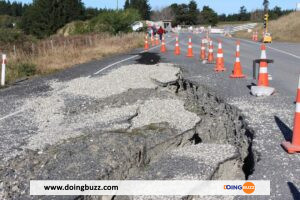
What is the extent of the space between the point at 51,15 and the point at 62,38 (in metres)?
28.6

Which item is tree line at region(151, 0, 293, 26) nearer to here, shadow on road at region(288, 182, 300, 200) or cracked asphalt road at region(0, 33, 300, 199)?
cracked asphalt road at region(0, 33, 300, 199)

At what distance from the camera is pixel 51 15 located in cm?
5931

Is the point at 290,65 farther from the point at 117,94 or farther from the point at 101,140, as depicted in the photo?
the point at 101,140

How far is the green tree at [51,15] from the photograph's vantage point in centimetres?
5906

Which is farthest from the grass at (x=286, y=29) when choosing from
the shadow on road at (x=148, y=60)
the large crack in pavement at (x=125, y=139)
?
the large crack in pavement at (x=125, y=139)

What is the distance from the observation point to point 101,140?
537cm

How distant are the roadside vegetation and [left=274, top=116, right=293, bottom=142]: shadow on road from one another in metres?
9.65

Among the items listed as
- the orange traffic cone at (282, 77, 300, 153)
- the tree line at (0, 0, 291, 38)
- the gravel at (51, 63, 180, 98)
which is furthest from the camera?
the tree line at (0, 0, 291, 38)

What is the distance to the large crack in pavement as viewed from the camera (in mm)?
4406

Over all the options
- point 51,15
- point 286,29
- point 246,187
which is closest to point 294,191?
point 246,187

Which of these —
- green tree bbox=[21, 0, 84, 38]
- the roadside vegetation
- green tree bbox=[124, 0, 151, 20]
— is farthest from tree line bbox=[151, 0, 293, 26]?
green tree bbox=[21, 0, 84, 38]

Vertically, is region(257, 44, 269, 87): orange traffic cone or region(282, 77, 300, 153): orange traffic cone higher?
region(257, 44, 269, 87): orange traffic cone

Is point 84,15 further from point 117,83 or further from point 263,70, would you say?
point 263,70

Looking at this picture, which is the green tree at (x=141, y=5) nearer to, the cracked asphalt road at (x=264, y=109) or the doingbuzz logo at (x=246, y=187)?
the cracked asphalt road at (x=264, y=109)
